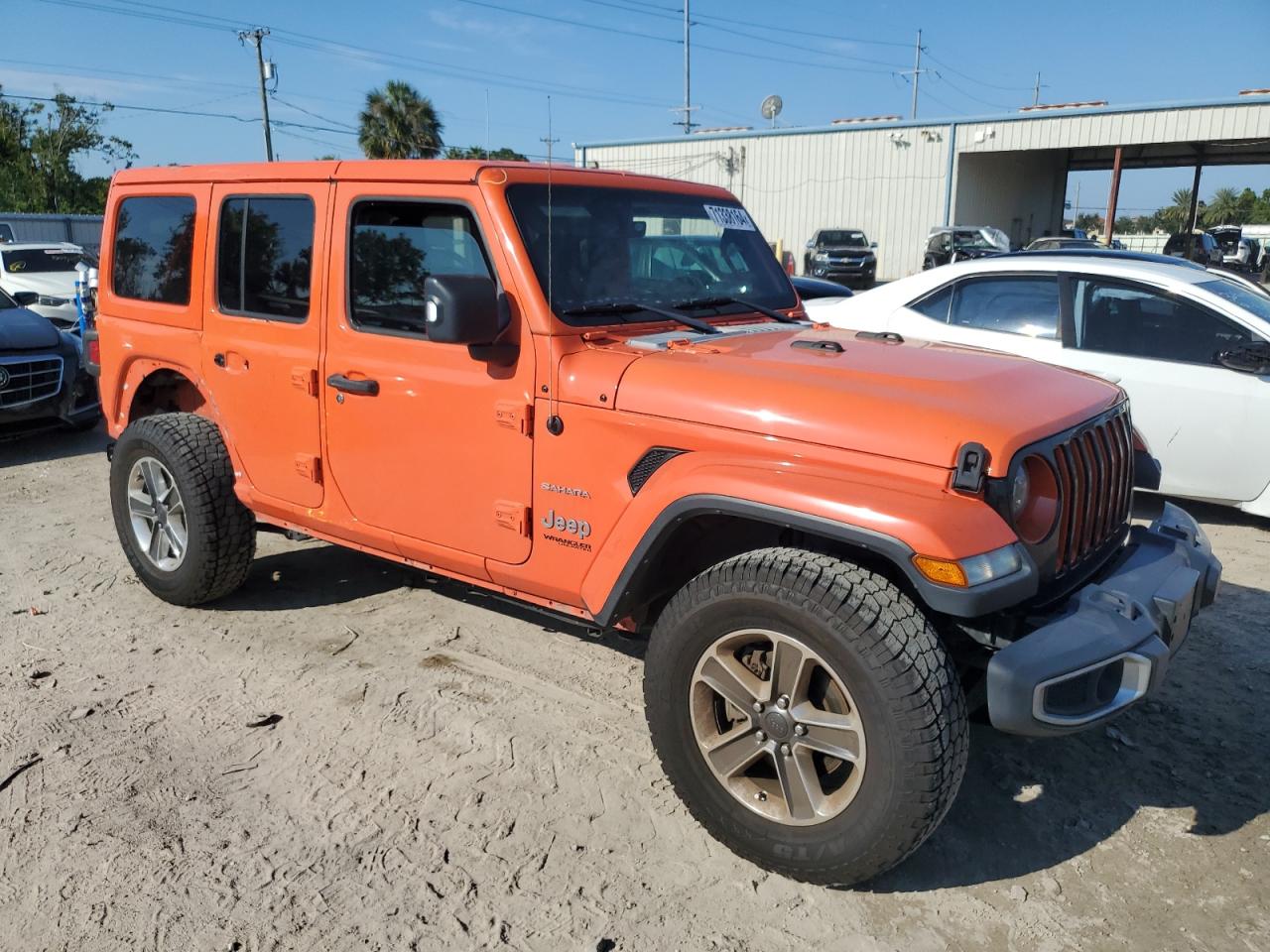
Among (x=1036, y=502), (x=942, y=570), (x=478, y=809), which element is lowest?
(x=478, y=809)

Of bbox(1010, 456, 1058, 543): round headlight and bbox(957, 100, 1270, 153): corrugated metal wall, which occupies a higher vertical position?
bbox(957, 100, 1270, 153): corrugated metal wall

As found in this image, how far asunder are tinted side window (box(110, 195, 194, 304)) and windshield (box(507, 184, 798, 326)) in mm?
1933

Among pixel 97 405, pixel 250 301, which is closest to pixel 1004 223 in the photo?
pixel 97 405

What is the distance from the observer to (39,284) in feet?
50.0

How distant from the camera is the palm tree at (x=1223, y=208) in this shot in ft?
228

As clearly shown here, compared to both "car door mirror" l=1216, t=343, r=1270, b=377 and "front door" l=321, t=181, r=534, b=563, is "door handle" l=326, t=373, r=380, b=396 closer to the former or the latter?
"front door" l=321, t=181, r=534, b=563

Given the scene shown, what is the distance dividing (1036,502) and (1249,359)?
3.80 metres

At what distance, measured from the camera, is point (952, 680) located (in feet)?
8.24

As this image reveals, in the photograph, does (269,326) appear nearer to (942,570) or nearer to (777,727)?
(777,727)

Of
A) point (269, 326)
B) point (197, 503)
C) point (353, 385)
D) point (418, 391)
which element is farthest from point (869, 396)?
point (197, 503)

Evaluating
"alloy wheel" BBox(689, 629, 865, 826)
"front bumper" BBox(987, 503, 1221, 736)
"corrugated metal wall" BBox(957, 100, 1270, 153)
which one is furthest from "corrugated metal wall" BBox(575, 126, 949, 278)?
"alloy wheel" BBox(689, 629, 865, 826)

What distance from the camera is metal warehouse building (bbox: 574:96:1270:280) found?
26.9m

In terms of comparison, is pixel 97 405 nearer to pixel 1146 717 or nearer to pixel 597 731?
pixel 597 731

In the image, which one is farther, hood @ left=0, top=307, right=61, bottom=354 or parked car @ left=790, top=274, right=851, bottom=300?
parked car @ left=790, top=274, right=851, bottom=300
